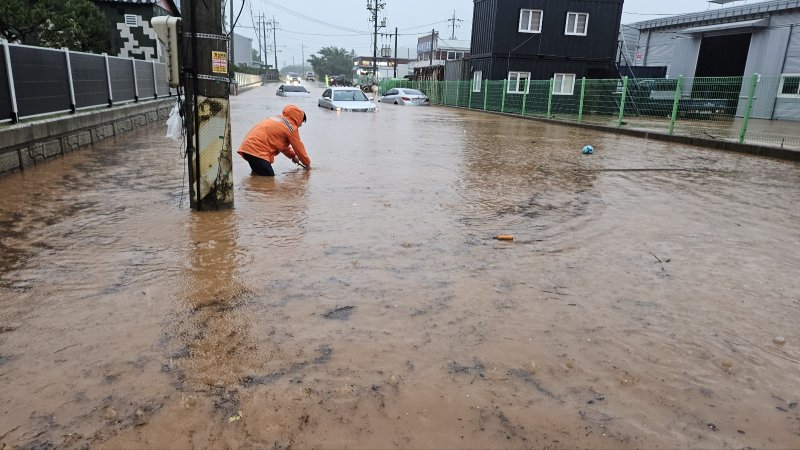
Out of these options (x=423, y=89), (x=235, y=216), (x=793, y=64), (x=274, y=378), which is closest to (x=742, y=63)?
(x=793, y=64)

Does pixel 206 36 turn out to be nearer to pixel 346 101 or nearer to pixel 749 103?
pixel 749 103

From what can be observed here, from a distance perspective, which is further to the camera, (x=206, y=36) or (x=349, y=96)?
(x=349, y=96)

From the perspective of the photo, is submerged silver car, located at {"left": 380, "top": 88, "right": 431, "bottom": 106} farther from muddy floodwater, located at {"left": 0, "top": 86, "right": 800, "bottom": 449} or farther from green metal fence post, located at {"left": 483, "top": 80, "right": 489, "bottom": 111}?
muddy floodwater, located at {"left": 0, "top": 86, "right": 800, "bottom": 449}

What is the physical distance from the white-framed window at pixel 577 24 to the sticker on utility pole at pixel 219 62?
2527cm

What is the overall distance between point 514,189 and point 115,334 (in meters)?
5.30

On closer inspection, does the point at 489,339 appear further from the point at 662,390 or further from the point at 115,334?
the point at 115,334

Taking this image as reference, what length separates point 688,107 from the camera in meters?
16.0

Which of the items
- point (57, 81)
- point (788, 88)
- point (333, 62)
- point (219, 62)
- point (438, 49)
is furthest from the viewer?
point (333, 62)

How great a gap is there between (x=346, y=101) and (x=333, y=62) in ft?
297

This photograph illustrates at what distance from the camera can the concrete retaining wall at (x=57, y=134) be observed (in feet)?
22.4

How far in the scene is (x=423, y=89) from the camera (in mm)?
38500

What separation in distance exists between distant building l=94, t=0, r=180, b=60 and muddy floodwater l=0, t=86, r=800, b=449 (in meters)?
18.8

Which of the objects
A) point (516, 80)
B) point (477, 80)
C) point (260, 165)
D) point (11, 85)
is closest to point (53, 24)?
point (11, 85)

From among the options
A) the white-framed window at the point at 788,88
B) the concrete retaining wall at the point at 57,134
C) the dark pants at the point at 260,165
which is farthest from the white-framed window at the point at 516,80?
the dark pants at the point at 260,165
